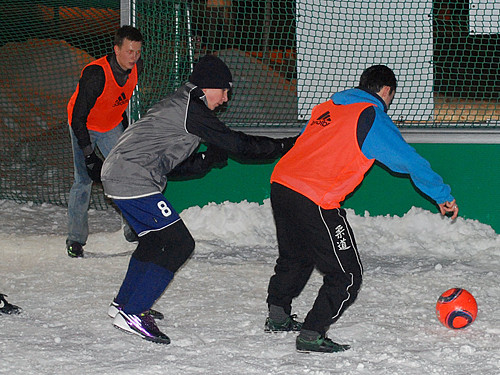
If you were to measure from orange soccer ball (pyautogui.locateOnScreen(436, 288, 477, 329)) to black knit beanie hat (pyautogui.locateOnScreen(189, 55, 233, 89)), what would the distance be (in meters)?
1.87

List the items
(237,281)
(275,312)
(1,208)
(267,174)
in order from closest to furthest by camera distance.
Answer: (275,312) → (237,281) → (267,174) → (1,208)

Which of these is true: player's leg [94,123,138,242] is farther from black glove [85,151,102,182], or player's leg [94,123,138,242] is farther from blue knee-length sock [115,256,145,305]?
blue knee-length sock [115,256,145,305]

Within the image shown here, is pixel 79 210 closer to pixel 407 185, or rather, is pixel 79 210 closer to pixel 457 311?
pixel 407 185

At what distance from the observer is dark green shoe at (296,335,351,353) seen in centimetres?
395

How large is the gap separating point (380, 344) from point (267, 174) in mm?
3181

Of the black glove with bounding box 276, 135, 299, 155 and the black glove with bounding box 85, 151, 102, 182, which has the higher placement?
the black glove with bounding box 276, 135, 299, 155

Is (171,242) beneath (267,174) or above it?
above

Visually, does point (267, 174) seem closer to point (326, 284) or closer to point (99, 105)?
point (99, 105)

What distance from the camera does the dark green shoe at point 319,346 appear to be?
3953 mm

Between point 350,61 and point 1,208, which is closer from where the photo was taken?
point 350,61

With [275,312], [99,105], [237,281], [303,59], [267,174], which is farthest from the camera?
[303,59]

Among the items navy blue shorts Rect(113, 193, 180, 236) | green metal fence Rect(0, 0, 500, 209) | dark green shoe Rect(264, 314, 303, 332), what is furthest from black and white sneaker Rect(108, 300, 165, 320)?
green metal fence Rect(0, 0, 500, 209)

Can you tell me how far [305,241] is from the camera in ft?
13.4

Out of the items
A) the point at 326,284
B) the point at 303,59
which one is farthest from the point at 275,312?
the point at 303,59
